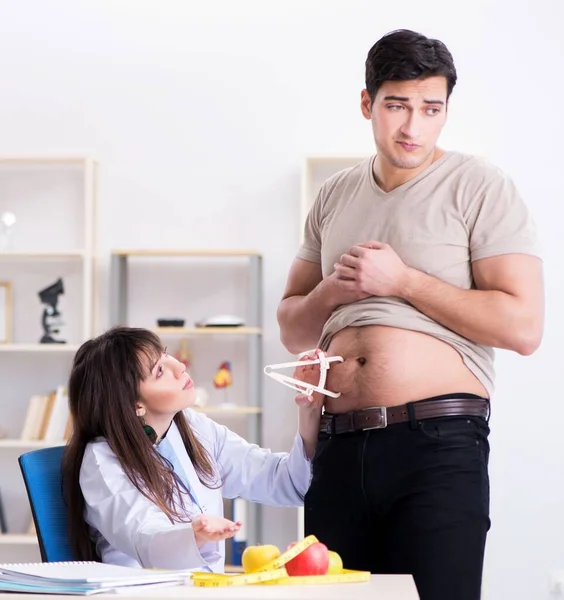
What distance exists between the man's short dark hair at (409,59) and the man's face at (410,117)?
0.6 inches

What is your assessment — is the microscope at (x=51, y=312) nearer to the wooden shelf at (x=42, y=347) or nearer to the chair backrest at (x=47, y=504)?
the wooden shelf at (x=42, y=347)

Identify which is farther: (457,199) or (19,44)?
(19,44)

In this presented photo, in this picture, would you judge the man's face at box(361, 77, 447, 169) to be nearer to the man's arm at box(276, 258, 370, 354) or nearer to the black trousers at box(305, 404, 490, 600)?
the man's arm at box(276, 258, 370, 354)

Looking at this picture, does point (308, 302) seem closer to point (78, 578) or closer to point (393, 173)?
point (393, 173)

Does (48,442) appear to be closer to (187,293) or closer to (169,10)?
(187,293)

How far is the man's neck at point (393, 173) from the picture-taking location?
6.65 feet

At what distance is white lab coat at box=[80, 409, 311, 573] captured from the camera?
1.64 metres

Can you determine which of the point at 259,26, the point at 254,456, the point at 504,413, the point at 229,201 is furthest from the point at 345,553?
the point at 259,26

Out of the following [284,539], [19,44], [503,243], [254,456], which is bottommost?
[284,539]

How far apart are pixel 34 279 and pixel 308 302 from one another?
8.51ft

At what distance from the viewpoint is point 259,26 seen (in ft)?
14.3

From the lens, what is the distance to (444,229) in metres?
1.93

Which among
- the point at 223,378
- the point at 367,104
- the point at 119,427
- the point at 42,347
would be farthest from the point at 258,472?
the point at 42,347

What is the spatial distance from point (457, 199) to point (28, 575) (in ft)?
3.52
